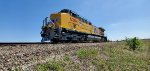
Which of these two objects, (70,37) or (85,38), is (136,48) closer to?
(85,38)

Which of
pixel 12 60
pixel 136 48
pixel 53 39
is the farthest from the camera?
pixel 136 48

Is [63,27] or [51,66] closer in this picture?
[51,66]

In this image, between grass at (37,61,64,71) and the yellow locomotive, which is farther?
the yellow locomotive

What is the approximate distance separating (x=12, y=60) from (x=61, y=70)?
73.6 inches

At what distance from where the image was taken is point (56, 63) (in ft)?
36.3

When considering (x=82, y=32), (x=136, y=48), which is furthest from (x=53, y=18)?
(x=136, y=48)

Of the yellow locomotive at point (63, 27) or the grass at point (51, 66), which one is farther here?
the yellow locomotive at point (63, 27)

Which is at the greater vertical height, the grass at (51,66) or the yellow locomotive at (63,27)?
the yellow locomotive at (63,27)

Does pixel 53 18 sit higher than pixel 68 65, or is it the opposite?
pixel 53 18

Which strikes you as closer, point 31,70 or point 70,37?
point 31,70

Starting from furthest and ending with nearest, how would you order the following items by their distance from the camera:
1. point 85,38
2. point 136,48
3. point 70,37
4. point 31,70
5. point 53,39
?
point 85,38
point 136,48
point 70,37
point 53,39
point 31,70

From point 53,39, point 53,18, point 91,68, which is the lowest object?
point 91,68

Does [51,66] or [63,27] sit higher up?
[63,27]

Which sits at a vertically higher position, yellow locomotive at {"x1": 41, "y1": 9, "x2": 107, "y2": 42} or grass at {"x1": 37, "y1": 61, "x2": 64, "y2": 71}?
yellow locomotive at {"x1": 41, "y1": 9, "x2": 107, "y2": 42}
